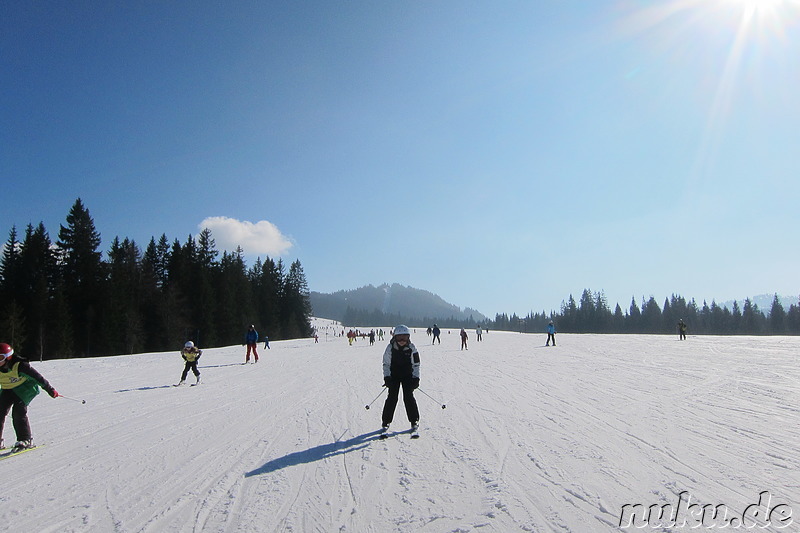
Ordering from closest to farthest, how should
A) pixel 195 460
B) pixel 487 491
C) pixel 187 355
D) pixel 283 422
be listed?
pixel 487 491
pixel 195 460
pixel 283 422
pixel 187 355

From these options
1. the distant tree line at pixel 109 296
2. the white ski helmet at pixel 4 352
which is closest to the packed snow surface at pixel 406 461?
the white ski helmet at pixel 4 352

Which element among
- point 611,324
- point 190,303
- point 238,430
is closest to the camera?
point 238,430

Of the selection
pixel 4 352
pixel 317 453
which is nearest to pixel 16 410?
pixel 4 352

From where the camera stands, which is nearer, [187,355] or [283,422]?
[283,422]

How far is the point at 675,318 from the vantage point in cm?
10850

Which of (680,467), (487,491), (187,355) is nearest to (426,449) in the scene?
(487,491)

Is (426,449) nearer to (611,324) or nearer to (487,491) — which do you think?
(487,491)

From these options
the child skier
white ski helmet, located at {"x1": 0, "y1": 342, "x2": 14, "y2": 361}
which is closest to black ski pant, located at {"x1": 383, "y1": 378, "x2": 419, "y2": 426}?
the child skier

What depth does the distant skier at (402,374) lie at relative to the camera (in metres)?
6.94

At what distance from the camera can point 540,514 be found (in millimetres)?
3828

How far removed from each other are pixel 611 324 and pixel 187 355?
4959 inches

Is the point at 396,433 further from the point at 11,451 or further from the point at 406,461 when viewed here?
the point at 11,451

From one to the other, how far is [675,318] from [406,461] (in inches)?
5086

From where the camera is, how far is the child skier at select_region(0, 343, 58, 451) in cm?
625
